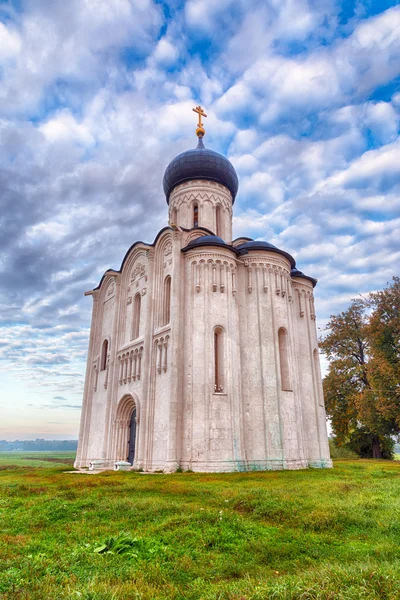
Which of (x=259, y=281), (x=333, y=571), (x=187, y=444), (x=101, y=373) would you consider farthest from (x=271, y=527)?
(x=101, y=373)

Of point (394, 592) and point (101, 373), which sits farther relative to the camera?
point (101, 373)

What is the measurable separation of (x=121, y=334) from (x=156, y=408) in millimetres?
6010

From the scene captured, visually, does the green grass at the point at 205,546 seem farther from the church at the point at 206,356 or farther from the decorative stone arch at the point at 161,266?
the decorative stone arch at the point at 161,266

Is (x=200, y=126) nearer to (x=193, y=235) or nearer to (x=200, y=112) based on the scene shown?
(x=200, y=112)

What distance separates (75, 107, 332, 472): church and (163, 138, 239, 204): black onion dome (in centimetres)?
8

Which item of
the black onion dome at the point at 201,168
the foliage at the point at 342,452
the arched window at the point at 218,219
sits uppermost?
the black onion dome at the point at 201,168

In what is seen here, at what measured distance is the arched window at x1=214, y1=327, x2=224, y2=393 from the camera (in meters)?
17.0

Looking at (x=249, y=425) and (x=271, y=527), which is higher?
(x=249, y=425)

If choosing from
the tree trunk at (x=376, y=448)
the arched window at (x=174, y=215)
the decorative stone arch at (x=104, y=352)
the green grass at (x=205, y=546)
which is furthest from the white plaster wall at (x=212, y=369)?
the tree trunk at (x=376, y=448)

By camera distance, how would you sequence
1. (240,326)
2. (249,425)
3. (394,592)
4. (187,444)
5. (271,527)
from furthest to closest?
(240,326) → (249,425) → (187,444) → (271,527) → (394,592)

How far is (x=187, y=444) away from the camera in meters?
15.9

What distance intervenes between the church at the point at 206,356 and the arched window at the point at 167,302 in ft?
0.17

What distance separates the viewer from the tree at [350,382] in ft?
87.4

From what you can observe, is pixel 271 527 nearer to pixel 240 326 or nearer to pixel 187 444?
pixel 187 444
